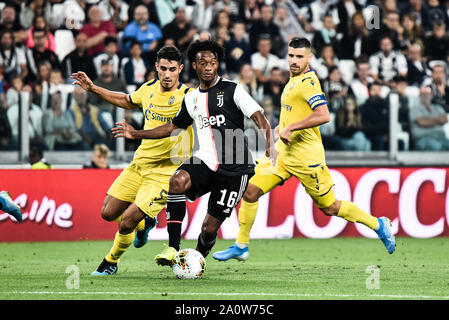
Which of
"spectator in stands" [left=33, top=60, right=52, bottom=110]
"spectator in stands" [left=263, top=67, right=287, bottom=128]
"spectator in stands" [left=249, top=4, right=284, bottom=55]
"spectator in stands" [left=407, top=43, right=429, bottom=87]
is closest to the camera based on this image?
"spectator in stands" [left=33, top=60, right=52, bottom=110]

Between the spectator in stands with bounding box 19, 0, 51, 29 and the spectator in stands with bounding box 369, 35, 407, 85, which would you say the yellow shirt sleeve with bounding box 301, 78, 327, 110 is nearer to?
the spectator in stands with bounding box 369, 35, 407, 85

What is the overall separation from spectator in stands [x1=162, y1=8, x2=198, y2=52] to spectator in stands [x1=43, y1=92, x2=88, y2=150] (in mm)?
3181

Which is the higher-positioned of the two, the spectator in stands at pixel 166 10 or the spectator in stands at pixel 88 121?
the spectator in stands at pixel 166 10

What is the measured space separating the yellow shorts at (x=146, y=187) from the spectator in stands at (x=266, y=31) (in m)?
7.28

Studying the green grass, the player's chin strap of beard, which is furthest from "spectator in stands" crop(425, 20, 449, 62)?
the player's chin strap of beard

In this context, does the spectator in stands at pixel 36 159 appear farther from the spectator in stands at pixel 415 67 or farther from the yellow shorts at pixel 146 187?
the spectator in stands at pixel 415 67

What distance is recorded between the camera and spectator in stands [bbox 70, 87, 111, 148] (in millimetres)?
12727

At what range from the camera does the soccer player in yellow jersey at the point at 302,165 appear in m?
8.91

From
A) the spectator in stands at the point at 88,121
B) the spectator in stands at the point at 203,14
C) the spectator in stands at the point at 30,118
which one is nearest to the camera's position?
the spectator in stands at the point at 30,118

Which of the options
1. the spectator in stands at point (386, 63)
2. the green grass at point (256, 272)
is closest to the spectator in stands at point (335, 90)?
the spectator in stands at point (386, 63)

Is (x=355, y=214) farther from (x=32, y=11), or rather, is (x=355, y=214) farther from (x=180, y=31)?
→ (x=32, y=11)

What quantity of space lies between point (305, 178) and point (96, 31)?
7.24 meters

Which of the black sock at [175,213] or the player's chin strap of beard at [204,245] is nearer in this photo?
the black sock at [175,213]

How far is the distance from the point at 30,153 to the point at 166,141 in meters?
4.58
